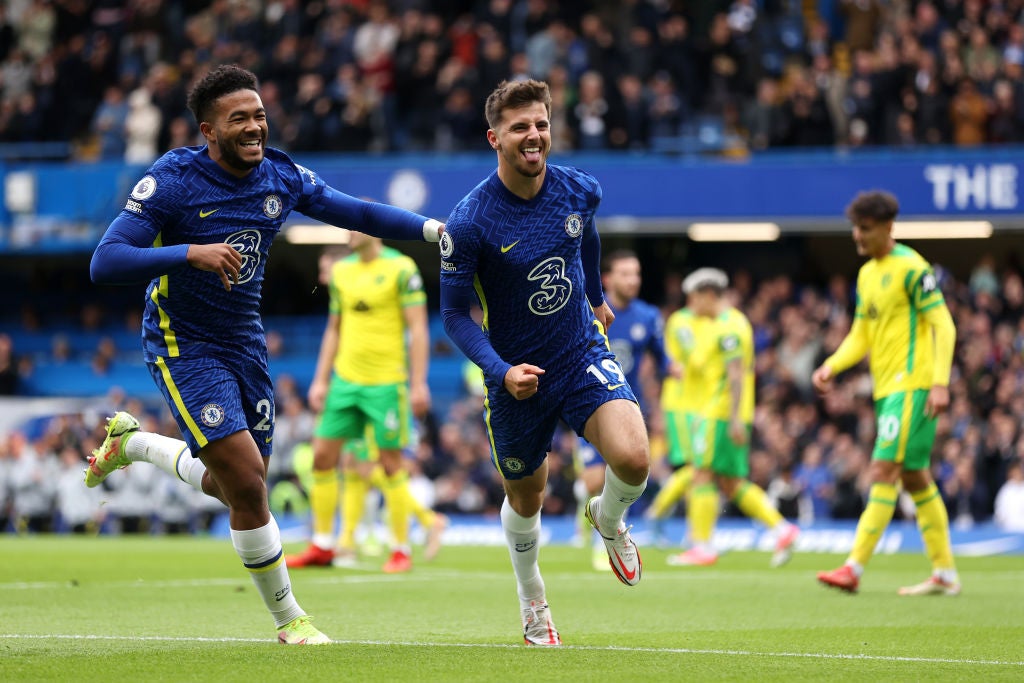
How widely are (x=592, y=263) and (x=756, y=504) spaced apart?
7.41m

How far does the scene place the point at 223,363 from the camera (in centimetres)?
679

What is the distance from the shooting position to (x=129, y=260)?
6219 mm

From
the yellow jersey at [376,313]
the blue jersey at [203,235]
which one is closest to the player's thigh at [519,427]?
the blue jersey at [203,235]

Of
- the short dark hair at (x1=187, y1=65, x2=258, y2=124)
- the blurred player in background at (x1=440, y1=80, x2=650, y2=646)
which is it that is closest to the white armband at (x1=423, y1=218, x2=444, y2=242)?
the blurred player in background at (x1=440, y1=80, x2=650, y2=646)

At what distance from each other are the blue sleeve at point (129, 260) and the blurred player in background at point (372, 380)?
5938 millimetres

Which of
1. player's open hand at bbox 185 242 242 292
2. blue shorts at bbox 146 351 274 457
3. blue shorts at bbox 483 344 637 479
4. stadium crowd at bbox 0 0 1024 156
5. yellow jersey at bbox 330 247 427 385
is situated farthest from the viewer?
stadium crowd at bbox 0 0 1024 156

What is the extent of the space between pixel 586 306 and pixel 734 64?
1794 cm

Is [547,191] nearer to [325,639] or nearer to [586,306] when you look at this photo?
[586,306]

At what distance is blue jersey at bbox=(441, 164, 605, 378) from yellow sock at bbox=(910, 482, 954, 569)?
4210 millimetres

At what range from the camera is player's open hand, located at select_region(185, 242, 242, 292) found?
609 centimetres

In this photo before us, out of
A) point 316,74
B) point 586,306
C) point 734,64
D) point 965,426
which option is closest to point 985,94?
point 734,64

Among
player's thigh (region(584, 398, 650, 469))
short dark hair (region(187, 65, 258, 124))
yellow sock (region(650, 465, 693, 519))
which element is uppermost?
short dark hair (region(187, 65, 258, 124))

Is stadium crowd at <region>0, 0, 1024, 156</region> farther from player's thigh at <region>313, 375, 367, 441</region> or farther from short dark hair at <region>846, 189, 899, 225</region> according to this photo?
short dark hair at <region>846, 189, 899, 225</region>

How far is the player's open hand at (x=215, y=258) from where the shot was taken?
6.09 meters
